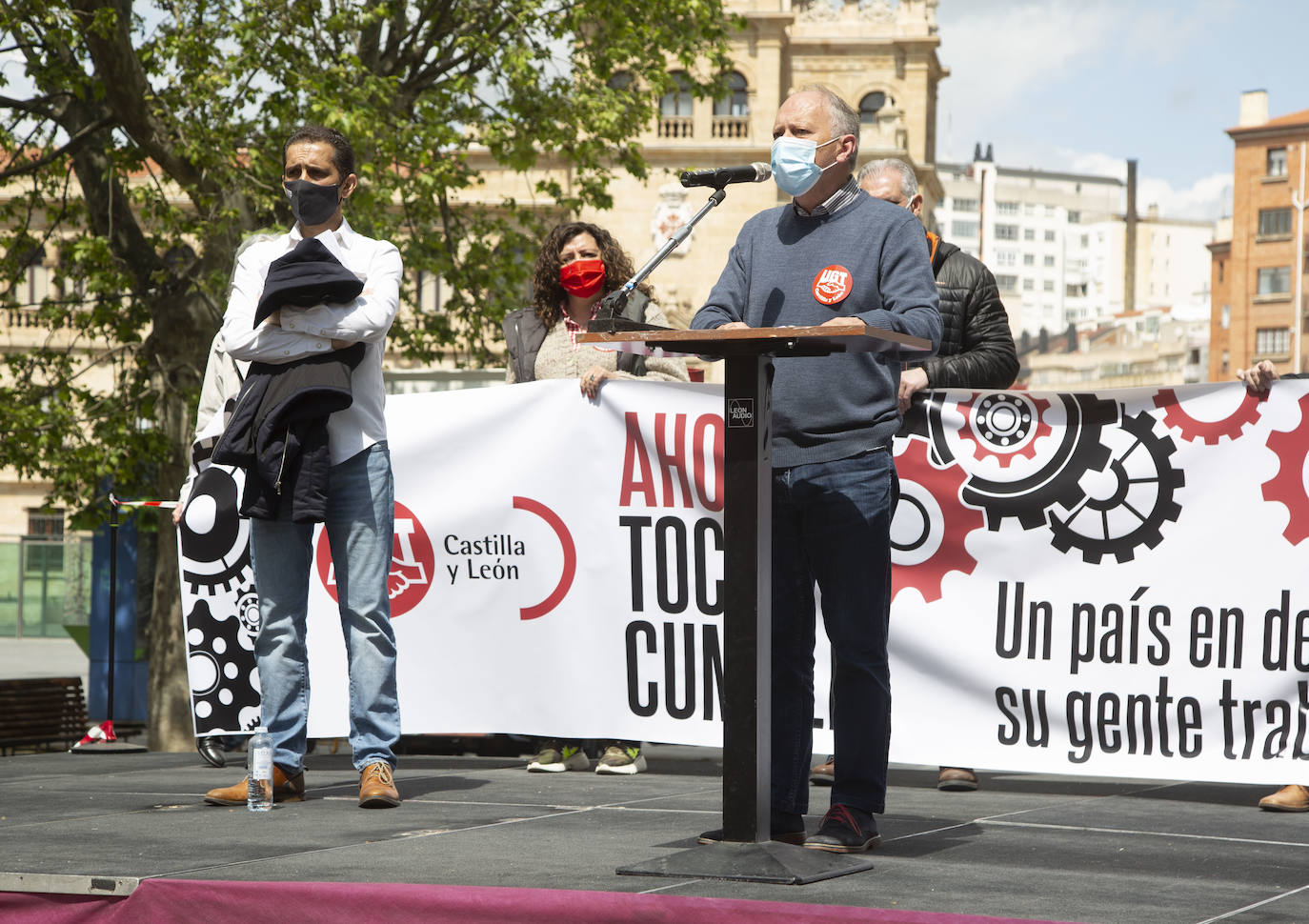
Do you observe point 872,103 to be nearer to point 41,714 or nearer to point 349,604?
point 41,714

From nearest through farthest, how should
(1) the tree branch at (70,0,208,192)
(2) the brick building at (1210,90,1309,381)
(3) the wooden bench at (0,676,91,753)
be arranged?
(1) the tree branch at (70,0,208,192), (3) the wooden bench at (0,676,91,753), (2) the brick building at (1210,90,1309,381)

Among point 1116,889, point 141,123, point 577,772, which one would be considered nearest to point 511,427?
point 577,772

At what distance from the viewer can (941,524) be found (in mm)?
6016

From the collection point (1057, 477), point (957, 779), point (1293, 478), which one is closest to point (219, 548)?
point (957, 779)

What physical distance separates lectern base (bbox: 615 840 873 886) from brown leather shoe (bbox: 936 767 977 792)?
1966mm

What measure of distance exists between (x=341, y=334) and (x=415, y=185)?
33.1 ft

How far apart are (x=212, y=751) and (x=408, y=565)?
41.8 inches

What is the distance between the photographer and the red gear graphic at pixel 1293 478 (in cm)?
555

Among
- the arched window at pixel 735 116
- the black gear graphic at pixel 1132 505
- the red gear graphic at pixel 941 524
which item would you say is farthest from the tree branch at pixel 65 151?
the arched window at pixel 735 116

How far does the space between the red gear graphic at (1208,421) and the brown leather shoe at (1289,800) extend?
3.97 ft

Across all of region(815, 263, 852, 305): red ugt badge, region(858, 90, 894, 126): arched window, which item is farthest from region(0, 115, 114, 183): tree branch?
region(858, 90, 894, 126): arched window

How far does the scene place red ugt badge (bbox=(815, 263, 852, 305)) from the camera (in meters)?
4.19

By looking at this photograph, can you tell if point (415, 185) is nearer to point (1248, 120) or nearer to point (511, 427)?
point (511, 427)

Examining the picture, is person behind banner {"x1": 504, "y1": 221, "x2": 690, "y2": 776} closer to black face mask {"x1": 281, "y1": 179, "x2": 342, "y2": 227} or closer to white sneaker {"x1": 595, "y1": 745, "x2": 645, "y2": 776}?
white sneaker {"x1": 595, "y1": 745, "x2": 645, "y2": 776}
